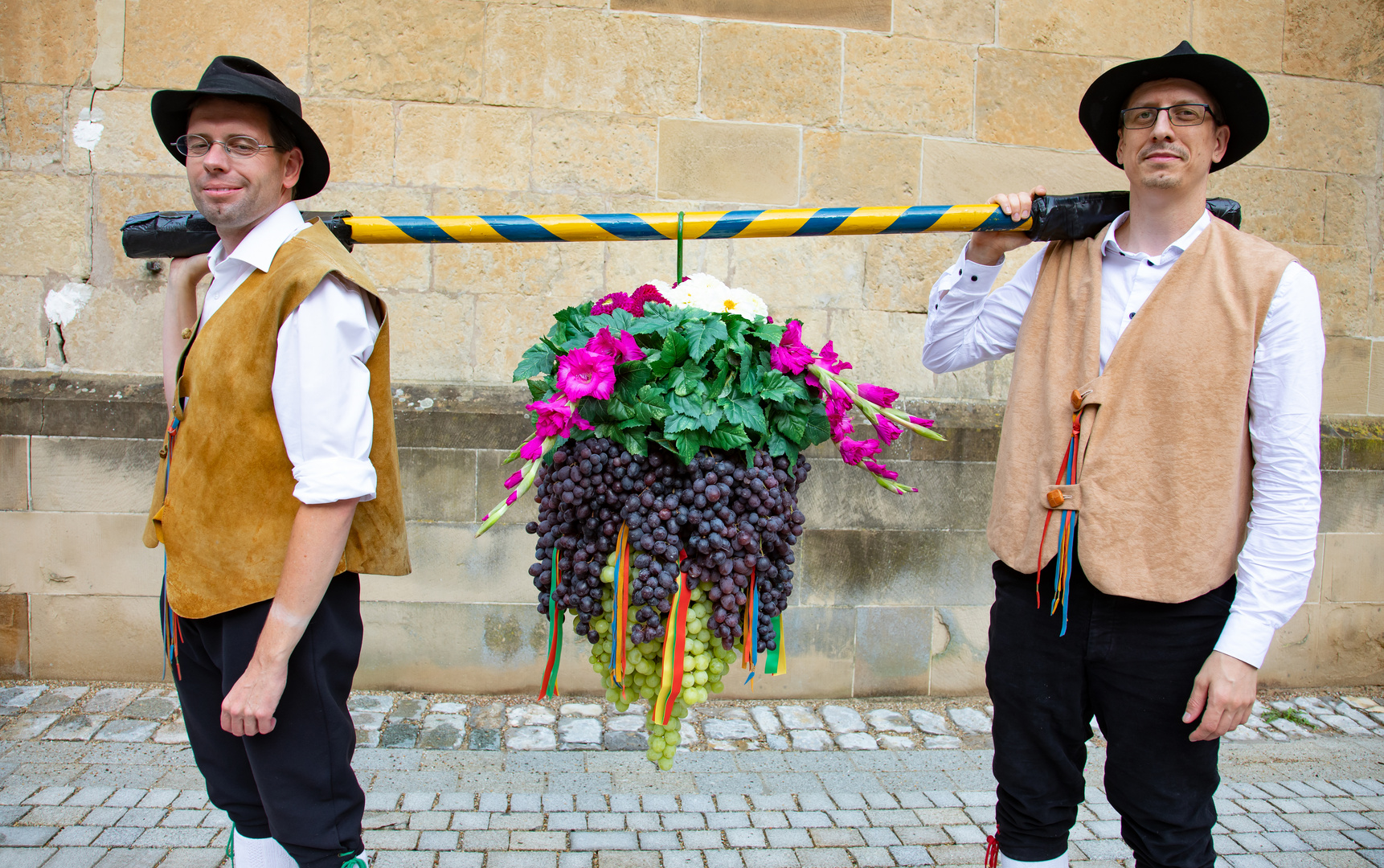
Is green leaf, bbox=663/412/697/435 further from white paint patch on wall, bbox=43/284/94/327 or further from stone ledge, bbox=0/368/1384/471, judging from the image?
white paint patch on wall, bbox=43/284/94/327

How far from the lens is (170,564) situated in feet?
5.64

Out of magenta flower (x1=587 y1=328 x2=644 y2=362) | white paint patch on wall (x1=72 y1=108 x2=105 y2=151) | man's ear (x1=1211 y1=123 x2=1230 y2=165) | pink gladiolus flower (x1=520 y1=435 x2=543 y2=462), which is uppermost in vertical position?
white paint patch on wall (x1=72 y1=108 x2=105 y2=151)

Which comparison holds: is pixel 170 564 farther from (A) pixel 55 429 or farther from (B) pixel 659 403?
(A) pixel 55 429

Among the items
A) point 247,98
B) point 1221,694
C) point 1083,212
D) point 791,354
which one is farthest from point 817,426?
point 247,98

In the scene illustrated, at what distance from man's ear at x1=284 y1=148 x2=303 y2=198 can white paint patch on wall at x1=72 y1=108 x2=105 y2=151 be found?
8.67 ft

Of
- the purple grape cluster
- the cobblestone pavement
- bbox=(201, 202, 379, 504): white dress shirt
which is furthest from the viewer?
the cobblestone pavement

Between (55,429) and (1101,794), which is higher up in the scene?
(55,429)

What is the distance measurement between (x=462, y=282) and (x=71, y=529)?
1972 millimetres

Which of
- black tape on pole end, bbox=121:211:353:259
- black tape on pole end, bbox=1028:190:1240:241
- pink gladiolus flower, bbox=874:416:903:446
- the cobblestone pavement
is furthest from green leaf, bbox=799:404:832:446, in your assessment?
the cobblestone pavement

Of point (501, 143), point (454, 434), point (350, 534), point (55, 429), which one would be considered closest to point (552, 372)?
point (350, 534)

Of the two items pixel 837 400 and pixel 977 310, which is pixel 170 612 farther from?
pixel 977 310

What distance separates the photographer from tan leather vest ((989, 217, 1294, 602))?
5.60 feet

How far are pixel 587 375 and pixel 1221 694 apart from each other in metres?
1.36

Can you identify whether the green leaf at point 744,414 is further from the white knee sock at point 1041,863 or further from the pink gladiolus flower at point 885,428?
the white knee sock at point 1041,863
